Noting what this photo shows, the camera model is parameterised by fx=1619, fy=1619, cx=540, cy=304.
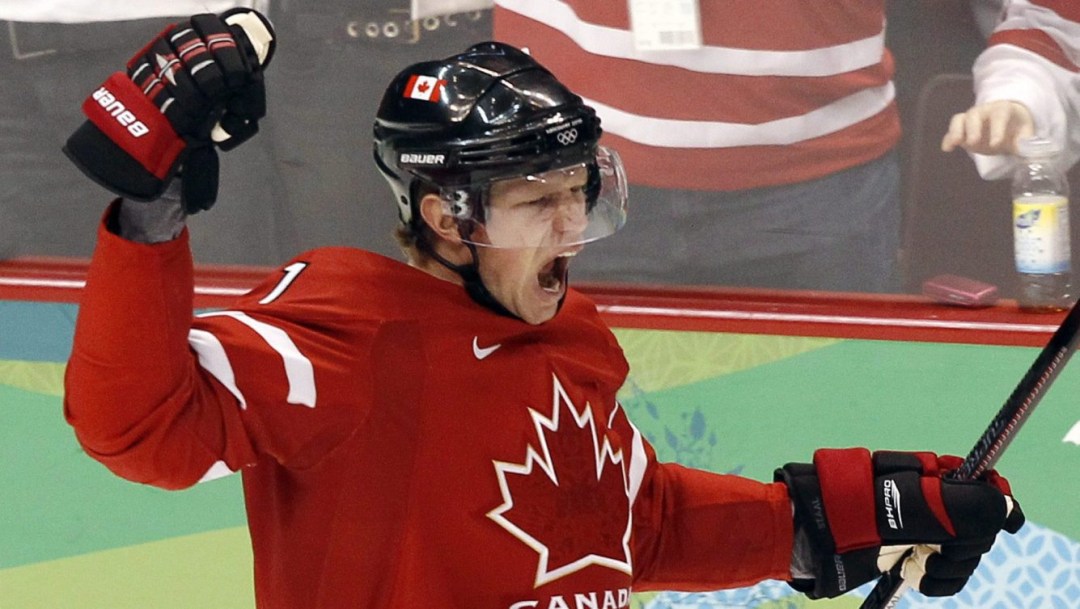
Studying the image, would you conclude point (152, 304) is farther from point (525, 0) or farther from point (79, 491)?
point (79, 491)

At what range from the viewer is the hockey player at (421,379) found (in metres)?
1.57

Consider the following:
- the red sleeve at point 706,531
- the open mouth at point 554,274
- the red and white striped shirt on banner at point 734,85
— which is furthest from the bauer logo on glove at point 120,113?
the red and white striped shirt on banner at point 734,85

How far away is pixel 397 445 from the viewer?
1.81m

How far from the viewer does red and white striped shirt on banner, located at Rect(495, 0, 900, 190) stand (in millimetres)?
2768

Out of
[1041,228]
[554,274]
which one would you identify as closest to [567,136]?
[554,274]

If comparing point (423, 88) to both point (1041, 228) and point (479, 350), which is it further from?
point (1041, 228)

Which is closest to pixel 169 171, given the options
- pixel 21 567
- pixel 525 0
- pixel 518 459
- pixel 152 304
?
pixel 152 304

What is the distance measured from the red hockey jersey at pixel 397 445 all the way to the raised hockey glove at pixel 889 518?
1.20 feet

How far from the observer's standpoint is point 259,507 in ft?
6.07

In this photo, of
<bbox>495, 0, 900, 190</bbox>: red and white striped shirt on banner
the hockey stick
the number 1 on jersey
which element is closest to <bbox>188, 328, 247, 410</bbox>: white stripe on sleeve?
the number 1 on jersey

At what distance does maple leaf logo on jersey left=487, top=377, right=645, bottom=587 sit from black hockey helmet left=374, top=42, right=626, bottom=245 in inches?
9.0

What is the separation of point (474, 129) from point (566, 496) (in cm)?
44

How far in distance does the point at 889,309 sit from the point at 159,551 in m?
1.42

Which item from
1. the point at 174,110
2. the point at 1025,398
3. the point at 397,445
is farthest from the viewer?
the point at 1025,398
